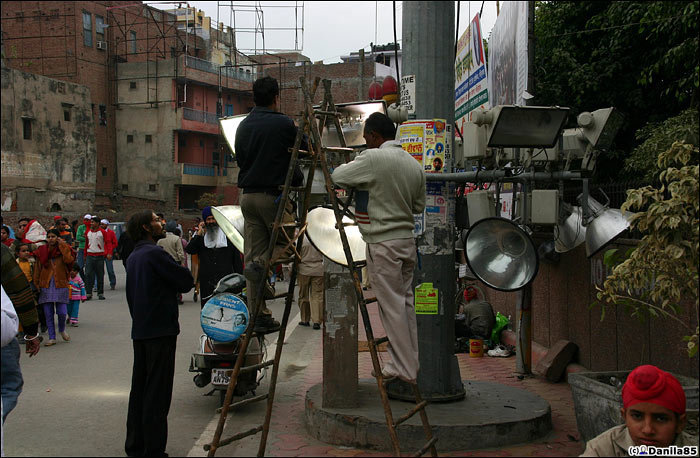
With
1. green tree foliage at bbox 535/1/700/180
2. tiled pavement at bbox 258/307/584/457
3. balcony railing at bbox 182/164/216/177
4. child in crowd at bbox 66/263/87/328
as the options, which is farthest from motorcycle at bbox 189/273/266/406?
balcony railing at bbox 182/164/216/177

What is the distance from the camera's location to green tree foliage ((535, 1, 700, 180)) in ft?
45.0

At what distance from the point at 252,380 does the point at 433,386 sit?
194cm

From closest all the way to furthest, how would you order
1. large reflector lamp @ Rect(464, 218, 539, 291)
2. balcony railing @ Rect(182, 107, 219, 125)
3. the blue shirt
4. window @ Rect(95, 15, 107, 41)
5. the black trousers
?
the black trousers < the blue shirt < large reflector lamp @ Rect(464, 218, 539, 291) < window @ Rect(95, 15, 107, 41) < balcony railing @ Rect(182, 107, 219, 125)

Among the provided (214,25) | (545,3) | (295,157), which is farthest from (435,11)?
(214,25)

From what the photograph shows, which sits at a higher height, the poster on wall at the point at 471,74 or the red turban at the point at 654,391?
the poster on wall at the point at 471,74

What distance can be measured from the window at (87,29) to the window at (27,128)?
15.2 meters

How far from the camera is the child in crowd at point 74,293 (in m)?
11.9

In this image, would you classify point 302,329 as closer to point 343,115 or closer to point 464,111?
point 464,111

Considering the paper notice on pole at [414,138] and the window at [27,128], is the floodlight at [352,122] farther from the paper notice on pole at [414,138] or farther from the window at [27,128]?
the window at [27,128]

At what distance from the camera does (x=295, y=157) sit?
530 cm

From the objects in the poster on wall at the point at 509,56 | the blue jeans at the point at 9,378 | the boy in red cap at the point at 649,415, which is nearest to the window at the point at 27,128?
the poster on wall at the point at 509,56

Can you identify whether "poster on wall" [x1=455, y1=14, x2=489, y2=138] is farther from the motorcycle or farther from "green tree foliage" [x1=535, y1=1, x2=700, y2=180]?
the motorcycle

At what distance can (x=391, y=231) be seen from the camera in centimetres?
497

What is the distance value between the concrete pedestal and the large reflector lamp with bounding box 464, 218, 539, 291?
1.14m
